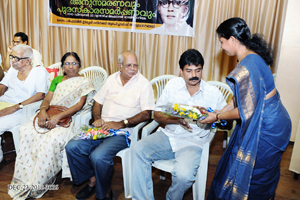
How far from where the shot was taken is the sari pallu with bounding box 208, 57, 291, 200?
5.53 ft

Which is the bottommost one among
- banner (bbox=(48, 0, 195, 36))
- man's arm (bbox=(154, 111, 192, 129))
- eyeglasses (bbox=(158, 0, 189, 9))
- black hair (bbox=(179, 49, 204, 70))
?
man's arm (bbox=(154, 111, 192, 129))

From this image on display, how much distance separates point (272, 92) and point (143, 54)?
3.15 m

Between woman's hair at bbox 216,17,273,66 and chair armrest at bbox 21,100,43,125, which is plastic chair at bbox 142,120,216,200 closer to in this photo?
woman's hair at bbox 216,17,273,66

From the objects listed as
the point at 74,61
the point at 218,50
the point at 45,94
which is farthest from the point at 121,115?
the point at 218,50

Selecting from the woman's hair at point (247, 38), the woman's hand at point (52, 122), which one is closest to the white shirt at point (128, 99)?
the woman's hand at point (52, 122)

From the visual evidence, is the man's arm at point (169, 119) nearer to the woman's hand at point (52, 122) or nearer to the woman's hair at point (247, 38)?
the woman's hair at point (247, 38)

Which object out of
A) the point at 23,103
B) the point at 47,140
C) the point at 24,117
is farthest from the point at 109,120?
the point at 23,103

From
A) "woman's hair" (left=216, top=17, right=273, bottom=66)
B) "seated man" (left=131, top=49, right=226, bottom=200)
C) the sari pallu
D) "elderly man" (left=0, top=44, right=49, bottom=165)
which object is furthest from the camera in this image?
"elderly man" (left=0, top=44, right=49, bottom=165)

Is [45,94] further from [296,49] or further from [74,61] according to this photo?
[296,49]

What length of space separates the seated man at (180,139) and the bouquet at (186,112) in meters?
0.17

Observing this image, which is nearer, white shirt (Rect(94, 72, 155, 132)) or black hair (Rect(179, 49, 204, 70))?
black hair (Rect(179, 49, 204, 70))

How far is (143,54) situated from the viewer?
4.62 meters

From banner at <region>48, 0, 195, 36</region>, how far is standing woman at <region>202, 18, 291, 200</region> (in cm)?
250

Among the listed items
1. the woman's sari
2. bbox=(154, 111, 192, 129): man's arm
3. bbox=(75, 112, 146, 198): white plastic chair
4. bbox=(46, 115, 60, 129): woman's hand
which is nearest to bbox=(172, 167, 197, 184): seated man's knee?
bbox=(154, 111, 192, 129): man's arm
